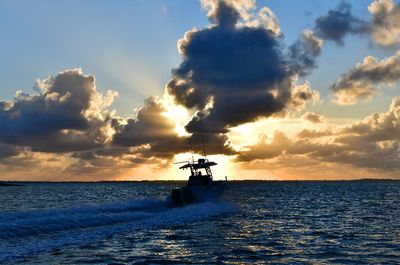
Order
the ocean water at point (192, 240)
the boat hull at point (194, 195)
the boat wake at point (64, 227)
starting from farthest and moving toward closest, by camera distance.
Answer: the boat hull at point (194, 195) < the boat wake at point (64, 227) < the ocean water at point (192, 240)

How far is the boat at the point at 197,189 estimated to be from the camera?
5575 centimetres

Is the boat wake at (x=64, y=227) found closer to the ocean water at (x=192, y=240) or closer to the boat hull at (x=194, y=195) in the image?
the ocean water at (x=192, y=240)

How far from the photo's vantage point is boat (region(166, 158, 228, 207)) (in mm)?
55750

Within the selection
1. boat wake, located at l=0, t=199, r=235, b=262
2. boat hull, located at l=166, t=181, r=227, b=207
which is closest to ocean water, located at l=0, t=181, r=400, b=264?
boat wake, located at l=0, t=199, r=235, b=262

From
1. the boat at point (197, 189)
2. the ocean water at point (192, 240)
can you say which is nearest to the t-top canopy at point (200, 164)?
the boat at point (197, 189)

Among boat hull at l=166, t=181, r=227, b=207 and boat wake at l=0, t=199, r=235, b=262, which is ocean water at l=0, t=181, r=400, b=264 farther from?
boat hull at l=166, t=181, r=227, b=207

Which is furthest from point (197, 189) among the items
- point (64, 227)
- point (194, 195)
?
point (64, 227)

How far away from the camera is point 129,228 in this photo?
36562mm

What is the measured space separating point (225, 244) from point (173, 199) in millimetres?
26579

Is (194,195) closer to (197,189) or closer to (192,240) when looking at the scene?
(197,189)

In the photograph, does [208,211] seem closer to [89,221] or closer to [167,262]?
[89,221]

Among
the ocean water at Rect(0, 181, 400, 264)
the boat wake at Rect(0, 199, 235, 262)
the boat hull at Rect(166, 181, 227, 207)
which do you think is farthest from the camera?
the boat hull at Rect(166, 181, 227, 207)

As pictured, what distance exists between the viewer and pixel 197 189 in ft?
191

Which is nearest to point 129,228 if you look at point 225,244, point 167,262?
point 225,244
